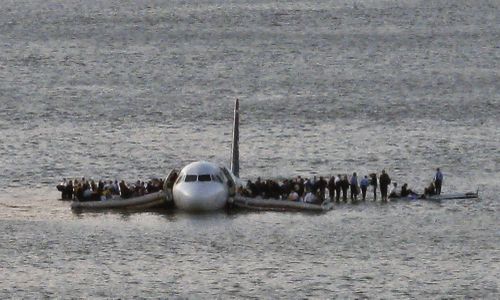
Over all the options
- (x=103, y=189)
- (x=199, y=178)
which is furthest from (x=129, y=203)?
(x=199, y=178)

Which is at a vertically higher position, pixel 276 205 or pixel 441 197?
pixel 441 197

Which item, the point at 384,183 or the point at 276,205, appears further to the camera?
the point at 384,183

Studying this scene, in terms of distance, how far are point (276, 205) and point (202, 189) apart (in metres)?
4.69

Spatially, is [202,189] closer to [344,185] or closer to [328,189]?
[328,189]

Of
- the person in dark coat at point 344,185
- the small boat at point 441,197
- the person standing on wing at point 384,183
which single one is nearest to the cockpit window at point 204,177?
the person in dark coat at point 344,185

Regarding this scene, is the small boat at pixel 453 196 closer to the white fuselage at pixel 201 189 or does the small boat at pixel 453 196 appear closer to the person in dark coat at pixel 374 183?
the person in dark coat at pixel 374 183

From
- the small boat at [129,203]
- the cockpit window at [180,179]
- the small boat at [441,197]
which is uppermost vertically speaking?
the cockpit window at [180,179]

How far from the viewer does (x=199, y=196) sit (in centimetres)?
A: 9862

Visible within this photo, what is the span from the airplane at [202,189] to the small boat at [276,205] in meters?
0.74

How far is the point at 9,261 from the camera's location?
3487 inches

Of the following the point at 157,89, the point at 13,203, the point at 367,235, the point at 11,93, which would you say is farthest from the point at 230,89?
the point at 367,235

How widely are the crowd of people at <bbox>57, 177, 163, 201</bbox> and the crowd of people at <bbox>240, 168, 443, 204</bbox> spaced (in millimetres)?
5729

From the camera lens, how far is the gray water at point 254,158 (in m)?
84.9

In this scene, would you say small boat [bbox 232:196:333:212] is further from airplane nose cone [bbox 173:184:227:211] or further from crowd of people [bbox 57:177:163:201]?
crowd of people [bbox 57:177:163:201]
